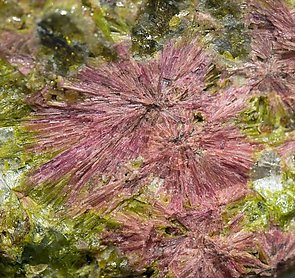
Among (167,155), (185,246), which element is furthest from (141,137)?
(185,246)

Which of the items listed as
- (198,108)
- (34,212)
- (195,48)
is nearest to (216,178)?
(198,108)

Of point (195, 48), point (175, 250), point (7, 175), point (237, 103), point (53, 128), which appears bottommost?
point (175, 250)

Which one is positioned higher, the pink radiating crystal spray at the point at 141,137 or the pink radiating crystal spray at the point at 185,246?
the pink radiating crystal spray at the point at 141,137

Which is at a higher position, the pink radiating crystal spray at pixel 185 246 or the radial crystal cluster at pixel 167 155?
the radial crystal cluster at pixel 167 155

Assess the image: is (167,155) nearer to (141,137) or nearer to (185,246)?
(141,137)

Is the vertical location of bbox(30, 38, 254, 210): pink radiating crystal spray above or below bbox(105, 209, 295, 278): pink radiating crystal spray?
above

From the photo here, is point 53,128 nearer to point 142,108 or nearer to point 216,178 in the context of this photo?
point 142,108

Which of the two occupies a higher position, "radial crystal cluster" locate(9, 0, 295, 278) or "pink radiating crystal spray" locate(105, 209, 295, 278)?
"radial crystal cluster" locate(9, 0, 295, 278)

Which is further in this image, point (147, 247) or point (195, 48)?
point (195, 48)
